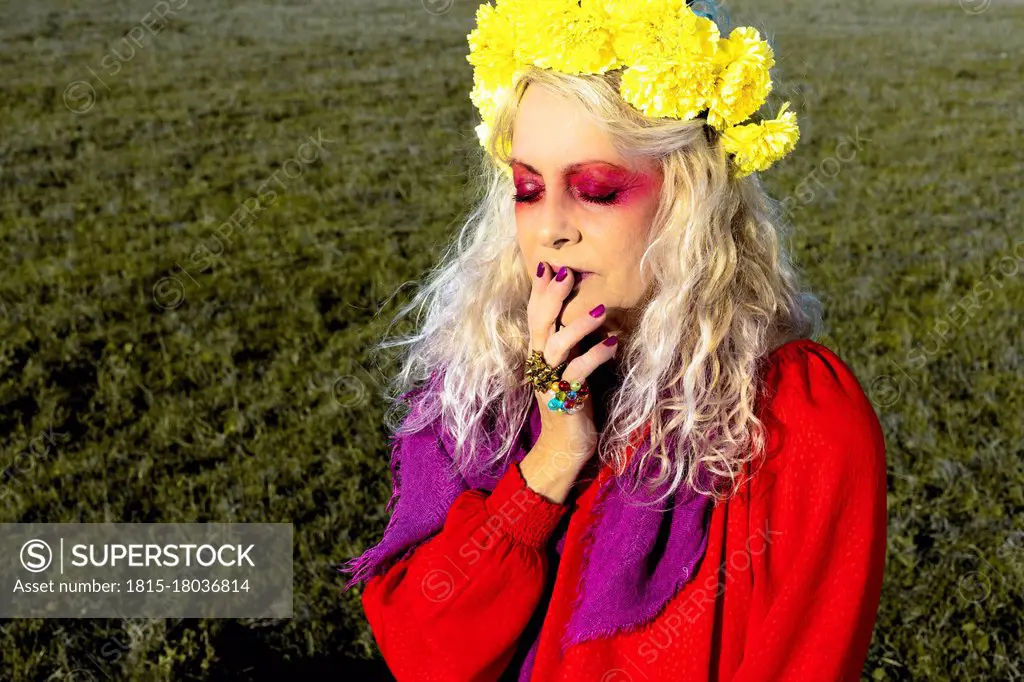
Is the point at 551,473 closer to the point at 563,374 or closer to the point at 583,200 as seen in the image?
the point at 563,374

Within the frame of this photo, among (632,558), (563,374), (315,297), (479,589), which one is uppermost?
(563,374)

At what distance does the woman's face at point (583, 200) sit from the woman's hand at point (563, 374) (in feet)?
0.14

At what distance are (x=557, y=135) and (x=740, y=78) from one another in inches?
15.4

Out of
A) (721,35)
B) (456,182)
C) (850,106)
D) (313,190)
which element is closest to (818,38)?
(850,106)

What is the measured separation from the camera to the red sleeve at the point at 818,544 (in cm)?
204

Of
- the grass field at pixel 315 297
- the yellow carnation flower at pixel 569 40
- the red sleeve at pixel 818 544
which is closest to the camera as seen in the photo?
the red sleeve at pixel 818 544

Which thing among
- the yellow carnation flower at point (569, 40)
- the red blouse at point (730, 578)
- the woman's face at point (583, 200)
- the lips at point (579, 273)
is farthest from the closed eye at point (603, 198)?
the red blouse at point (730, 578)

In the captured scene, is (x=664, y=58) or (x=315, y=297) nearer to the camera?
(x=664, y=58)

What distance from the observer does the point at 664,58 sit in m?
2.09

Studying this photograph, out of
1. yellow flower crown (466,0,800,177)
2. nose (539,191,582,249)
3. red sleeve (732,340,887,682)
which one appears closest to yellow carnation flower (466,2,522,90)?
yellow flower crown (466,0,800,177)

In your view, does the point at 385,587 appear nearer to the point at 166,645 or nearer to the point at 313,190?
the point at 166,645

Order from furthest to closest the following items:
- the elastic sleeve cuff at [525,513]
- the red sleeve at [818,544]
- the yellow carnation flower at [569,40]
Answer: the elastic sleeve cuff at [525,513] < the yellow carnation flower at [569,40] < the red sleeve at [818,544]

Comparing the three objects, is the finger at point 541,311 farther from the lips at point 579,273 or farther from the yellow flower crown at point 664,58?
the yellow flower crown at point 664,58

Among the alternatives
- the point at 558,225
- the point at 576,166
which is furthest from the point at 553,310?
the point at 576,166
